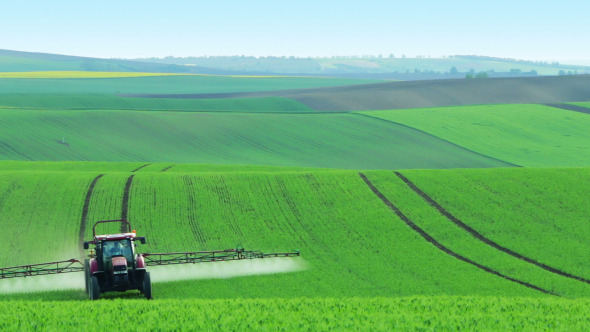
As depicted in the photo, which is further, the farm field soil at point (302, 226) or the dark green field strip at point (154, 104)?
the dark green field strip at point (154, 104)

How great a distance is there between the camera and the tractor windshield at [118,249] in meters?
22.8

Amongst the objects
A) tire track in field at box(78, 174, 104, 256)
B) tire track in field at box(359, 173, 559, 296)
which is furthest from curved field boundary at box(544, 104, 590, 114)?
tire track in field at box(78, 174, 104, 256)

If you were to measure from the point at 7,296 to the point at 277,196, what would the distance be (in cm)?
1886

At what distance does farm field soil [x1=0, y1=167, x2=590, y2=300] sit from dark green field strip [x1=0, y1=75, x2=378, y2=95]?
3777 inches

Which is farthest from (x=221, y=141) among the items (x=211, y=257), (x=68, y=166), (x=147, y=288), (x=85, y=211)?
(x=147, y=288)

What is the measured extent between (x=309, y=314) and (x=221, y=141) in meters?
58.4

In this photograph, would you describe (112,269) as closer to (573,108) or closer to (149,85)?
(573,108)

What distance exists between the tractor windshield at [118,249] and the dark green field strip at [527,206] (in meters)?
18.7

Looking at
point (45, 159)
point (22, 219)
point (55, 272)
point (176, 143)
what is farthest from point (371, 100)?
point (55, 272)

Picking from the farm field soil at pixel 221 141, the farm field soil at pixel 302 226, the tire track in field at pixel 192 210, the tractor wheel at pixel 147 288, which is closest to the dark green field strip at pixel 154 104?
the farm field soil at pixel 221 141

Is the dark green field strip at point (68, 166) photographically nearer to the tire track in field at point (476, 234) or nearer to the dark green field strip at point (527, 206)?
the tire track in field at point (476, 234)

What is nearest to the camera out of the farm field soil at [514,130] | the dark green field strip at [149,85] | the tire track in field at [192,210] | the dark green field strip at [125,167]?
the tire track in field at [192,210]

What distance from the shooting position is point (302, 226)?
36.9m

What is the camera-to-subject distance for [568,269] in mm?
31484
